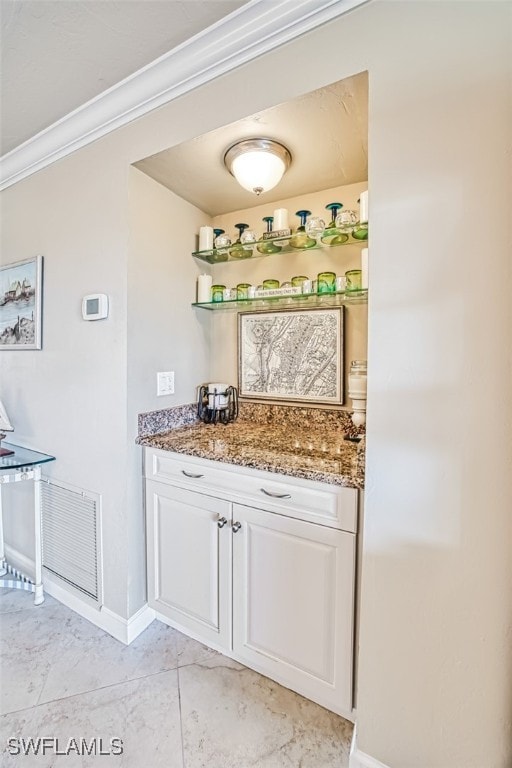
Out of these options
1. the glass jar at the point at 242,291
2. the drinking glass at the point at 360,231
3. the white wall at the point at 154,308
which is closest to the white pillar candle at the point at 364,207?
the drinking glass at the point at 360,231

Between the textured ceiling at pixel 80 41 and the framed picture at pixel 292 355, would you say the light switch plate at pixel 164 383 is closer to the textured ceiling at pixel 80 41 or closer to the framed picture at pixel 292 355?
the framed picture at pixel 292 355

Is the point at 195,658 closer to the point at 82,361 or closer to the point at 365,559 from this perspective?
the point at 365,559

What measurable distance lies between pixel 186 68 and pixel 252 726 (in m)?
2.46

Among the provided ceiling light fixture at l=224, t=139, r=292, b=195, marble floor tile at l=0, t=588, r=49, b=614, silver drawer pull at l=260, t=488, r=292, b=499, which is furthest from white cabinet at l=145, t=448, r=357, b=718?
ceiling light fixture at l=224, t=139, r=292, b=195

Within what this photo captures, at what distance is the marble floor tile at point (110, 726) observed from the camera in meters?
1.11

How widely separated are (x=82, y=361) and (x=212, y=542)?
1.08 meters

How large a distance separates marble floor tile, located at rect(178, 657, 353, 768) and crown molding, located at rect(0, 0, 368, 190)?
7.84ft

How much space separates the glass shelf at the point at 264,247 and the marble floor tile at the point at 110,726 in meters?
2.03

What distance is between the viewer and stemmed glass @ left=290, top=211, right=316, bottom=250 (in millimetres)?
1622

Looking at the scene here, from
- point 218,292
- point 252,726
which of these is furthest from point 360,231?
point 252,726

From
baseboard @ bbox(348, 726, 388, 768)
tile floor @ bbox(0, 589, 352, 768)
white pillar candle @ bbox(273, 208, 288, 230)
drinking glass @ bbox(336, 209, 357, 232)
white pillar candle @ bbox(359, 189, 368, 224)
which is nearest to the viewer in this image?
baseboard @ bbox(348, 726, 388, 768)

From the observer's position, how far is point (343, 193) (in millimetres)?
1715

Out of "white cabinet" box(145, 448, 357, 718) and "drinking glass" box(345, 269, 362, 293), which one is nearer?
"white cabinet" box(145, 448, 357, 718)

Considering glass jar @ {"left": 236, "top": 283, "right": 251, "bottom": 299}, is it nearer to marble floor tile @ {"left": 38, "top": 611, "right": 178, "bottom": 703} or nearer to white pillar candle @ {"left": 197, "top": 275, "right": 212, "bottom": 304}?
white pillar candle @ {"left": 197, "top": 275, "right": 212, "bottom": 304}
